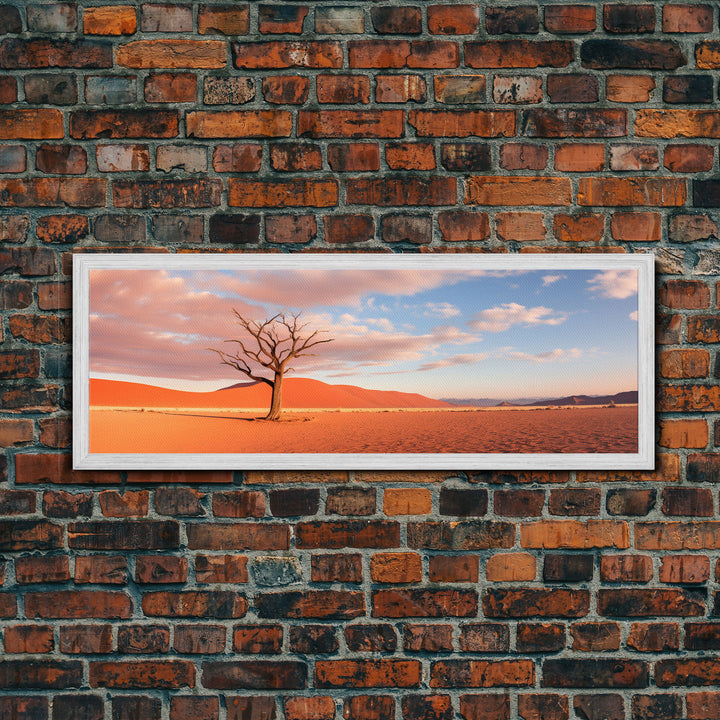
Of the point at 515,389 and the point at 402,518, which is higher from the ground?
the point at 515,389

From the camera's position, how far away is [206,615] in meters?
1.33

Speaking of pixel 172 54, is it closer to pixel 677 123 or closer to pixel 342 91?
pixel 342 91

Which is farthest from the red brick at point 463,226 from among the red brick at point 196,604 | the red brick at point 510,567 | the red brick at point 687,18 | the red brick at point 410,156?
the red brick at point 196,604

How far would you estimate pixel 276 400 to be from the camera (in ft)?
4.36

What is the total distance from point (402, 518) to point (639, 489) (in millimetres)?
568

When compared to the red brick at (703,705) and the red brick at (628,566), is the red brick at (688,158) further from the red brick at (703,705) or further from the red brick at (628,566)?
the red brick at (703,705)

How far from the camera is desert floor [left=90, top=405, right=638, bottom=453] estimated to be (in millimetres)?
1319

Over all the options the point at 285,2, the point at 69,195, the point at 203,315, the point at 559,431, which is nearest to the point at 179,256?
the point at 203,315

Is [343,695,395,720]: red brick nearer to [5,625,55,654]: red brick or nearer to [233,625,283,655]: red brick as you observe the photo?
[233,625,283,655]: red brick

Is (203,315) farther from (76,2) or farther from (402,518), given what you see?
(76,2)

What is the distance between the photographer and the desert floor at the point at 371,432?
1.32 m

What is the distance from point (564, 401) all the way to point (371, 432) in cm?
46

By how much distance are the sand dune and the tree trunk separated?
0.04 feet

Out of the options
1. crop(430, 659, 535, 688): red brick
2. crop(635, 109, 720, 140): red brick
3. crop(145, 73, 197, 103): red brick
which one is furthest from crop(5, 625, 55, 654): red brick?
crop(635, 109, 720, 140): red brick
